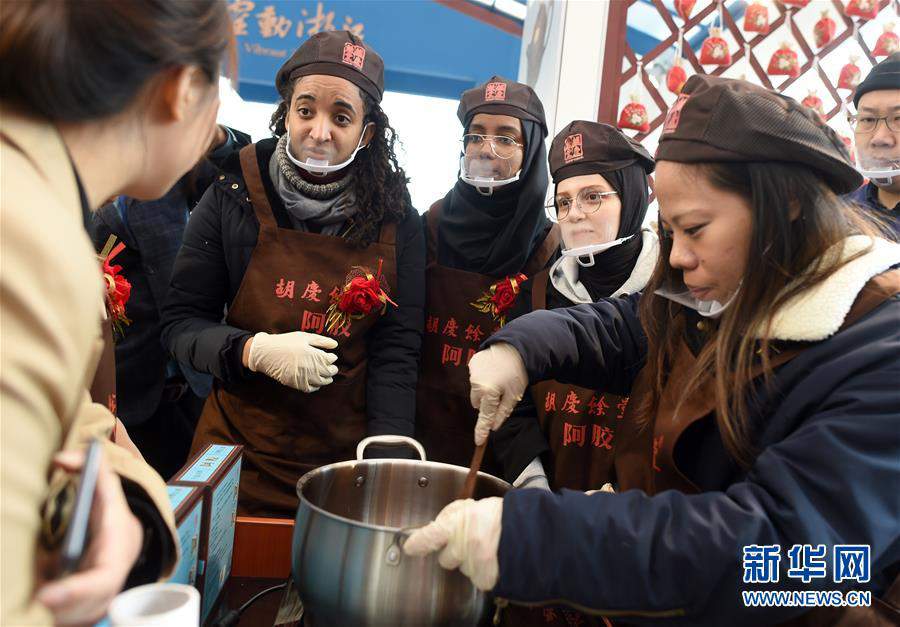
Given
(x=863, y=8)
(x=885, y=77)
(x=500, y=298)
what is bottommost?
(x=500, y=298)

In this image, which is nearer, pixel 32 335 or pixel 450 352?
pixel 32 335

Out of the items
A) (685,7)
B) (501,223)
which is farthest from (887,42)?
(501,223)

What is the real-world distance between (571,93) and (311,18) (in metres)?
1.68

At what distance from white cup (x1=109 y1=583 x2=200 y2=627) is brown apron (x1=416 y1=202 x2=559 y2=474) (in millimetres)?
1319

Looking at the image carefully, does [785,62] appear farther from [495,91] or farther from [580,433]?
[580,433]

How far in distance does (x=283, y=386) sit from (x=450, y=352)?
0.48 metres

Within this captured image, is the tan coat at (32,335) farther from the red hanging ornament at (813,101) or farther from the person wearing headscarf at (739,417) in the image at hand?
the red hanging ornament at (813,101)

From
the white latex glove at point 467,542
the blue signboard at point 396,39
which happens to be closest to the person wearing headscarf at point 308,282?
the white latex glove at point 467,542

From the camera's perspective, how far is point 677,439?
3.38 ft

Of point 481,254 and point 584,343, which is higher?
point 481,254

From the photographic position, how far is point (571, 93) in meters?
3.48

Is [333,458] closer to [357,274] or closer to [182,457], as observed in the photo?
[357,274]

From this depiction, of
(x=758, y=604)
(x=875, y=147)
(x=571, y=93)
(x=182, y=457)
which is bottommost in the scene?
(x=182, y=457)

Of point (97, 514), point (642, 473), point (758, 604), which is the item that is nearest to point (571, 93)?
point (642, 473)
